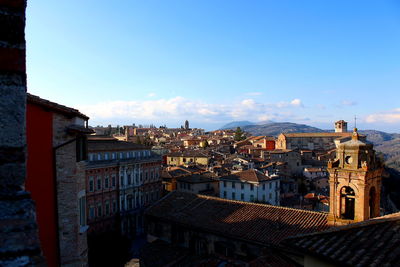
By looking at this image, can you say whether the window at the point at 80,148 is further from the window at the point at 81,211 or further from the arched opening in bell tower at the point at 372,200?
the arched opening in bell tower at the point at 372,200

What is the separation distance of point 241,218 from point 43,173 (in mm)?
16286

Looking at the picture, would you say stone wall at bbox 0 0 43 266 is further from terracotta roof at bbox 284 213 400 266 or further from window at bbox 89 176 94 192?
window at bbox 89 176 94 192

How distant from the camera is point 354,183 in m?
17.3

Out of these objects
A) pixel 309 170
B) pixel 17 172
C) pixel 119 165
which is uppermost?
pixel 17 172

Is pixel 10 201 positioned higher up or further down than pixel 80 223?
higher up

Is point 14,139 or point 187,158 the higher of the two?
point 14,139

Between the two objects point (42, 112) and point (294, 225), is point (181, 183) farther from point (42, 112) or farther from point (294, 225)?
point (42, 112)

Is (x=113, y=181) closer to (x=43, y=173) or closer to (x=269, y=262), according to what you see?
(x=269, y=262)

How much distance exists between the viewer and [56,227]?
890 cm

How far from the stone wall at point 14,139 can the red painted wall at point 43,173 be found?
647 centimetres

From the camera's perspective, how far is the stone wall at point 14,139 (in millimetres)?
1967

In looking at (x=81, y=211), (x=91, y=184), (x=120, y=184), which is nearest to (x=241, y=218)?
(x=81, y=211)

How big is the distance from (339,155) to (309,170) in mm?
51751

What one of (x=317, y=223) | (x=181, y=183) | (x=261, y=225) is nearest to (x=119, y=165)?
(x=181, y=183)
